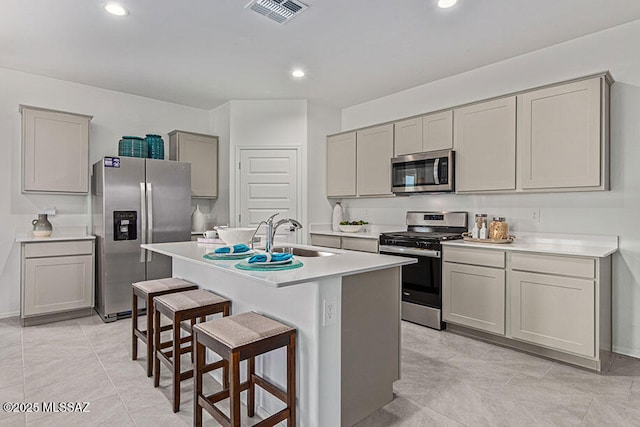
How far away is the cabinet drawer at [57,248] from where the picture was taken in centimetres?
363

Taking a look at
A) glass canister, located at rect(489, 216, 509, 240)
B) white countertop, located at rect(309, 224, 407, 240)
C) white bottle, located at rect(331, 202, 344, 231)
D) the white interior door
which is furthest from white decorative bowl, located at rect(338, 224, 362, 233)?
glass canister, located at rect(489, 216, 509, 240)

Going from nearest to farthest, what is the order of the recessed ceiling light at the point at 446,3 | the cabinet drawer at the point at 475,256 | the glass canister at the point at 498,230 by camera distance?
the recessed ceiling light at the point at 446,3 < the cabinet drawer at the point at 475,256 < the glass canister at the point at 498,230

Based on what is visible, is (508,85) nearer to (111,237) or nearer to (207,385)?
(207,385)

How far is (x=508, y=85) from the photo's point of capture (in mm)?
3668

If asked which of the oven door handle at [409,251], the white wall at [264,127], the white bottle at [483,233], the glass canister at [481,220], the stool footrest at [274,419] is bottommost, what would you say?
the stool footrest at [274,419]

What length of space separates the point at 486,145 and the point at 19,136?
4966 mm

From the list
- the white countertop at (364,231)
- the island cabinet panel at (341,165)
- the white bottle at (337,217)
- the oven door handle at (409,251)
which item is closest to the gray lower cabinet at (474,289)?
the oven door handle at (409,251)

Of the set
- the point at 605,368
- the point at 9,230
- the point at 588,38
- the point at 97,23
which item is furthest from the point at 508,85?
the point at 9,230

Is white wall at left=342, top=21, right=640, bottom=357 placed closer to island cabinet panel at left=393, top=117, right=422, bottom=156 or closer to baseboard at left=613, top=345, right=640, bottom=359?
baseboard at left=613, top=345, right=640, bottom=359

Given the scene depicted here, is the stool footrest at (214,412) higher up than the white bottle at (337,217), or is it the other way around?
the white bottle at (337,217)

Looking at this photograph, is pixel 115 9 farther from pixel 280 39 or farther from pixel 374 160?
pixel 374 160

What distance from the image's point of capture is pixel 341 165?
5.06 meters

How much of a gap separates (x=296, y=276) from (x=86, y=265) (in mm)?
3380

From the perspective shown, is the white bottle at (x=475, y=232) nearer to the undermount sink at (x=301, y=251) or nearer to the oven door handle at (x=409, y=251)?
the oven door handle at (x=409, y=251)
